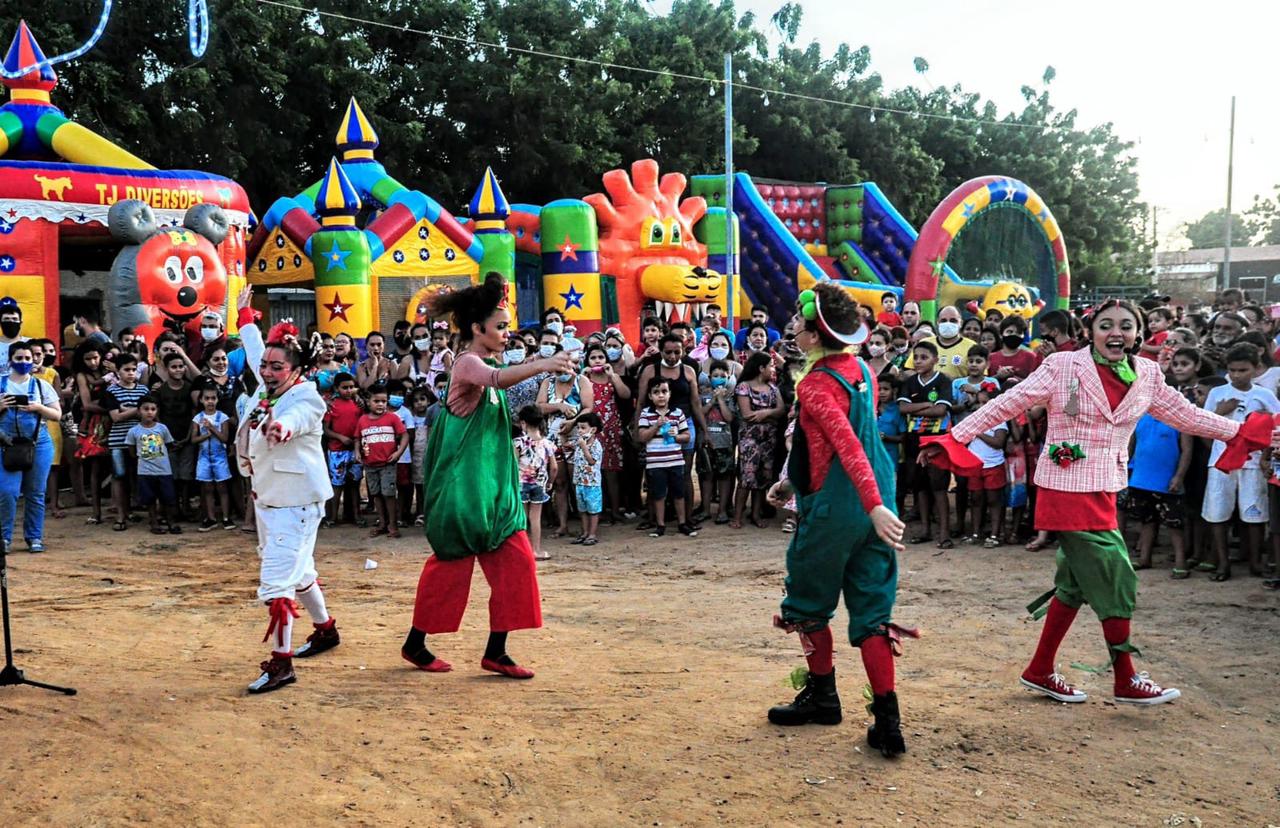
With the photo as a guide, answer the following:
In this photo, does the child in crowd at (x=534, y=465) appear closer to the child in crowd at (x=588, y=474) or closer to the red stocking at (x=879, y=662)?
the child in crowd at (x=588, y=474)

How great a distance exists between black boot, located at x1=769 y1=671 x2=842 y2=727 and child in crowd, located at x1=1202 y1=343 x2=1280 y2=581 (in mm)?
3818

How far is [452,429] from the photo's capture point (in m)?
5.52

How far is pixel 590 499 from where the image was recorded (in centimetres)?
955

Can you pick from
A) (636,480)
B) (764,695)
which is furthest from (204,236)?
(764,695)

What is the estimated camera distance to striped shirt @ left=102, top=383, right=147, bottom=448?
10516 millimetres

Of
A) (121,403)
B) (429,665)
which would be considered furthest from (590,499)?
(121,403)

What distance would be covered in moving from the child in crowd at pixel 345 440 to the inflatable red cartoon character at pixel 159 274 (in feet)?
12.4

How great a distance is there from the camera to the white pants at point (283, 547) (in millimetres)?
5523

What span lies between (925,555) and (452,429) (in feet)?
14.3

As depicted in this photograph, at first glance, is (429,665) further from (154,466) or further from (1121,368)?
(154,466)

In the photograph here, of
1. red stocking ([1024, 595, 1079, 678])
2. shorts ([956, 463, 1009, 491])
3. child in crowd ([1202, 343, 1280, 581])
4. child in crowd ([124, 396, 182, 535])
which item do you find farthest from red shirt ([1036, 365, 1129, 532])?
child in crowd ([124, 396, 182, 535])

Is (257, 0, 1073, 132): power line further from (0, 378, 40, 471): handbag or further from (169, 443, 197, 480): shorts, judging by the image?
(0, 378, 40, 471): handbag

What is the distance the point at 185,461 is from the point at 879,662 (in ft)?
25.1

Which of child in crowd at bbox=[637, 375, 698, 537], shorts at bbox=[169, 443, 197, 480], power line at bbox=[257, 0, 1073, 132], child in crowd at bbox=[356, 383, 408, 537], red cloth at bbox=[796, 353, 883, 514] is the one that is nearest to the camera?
red cloth at bbox=[796, 353, 883, 514]
